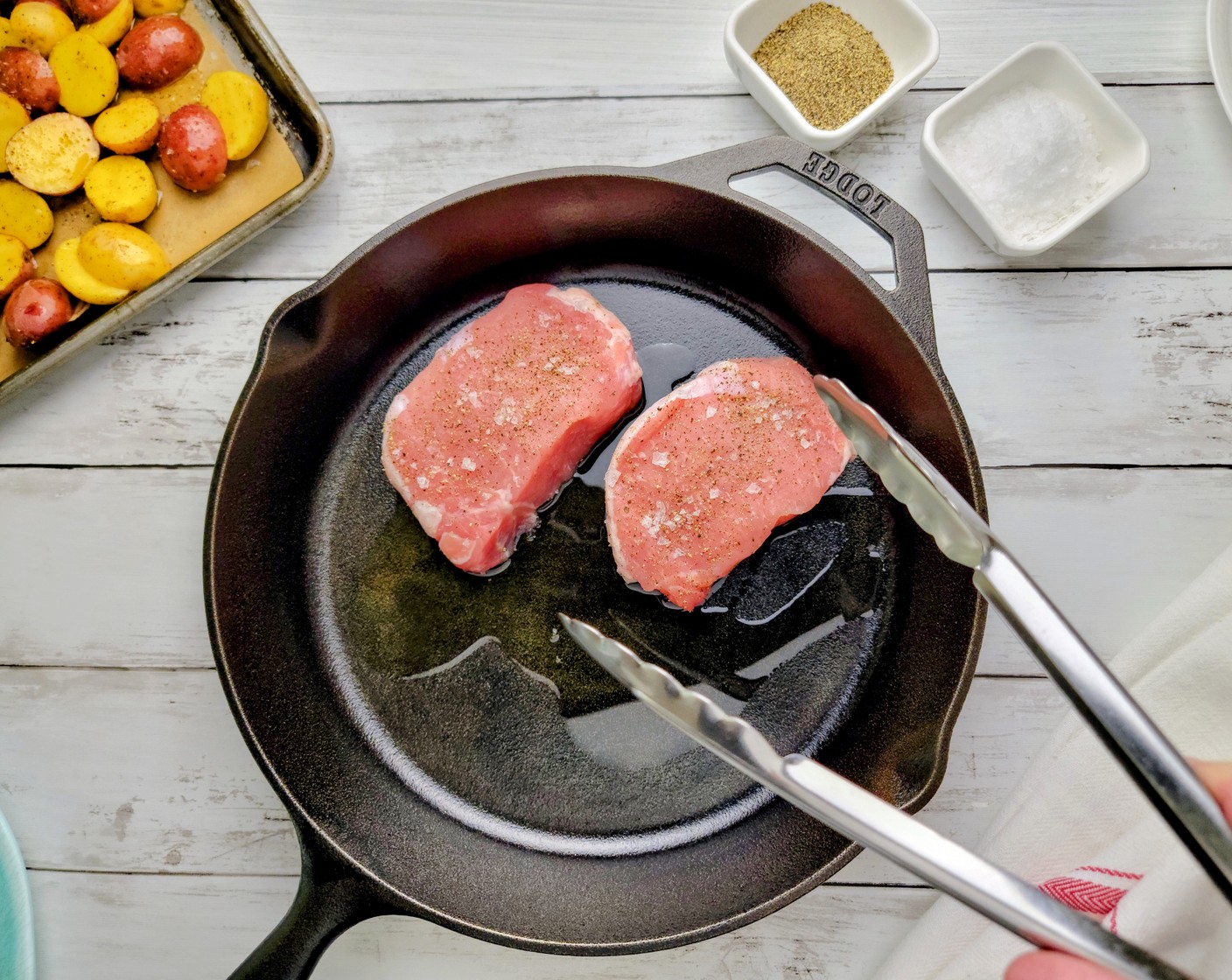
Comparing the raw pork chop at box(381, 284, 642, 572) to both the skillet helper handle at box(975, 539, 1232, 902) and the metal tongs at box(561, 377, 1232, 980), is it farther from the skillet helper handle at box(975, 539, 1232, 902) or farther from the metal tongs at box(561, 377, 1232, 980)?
the skillet helper handle at box(975, 539, 1232, 902)

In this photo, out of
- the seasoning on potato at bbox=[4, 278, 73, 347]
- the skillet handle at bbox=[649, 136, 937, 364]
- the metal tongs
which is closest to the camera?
the metal tongs

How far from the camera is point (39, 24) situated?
152 centimetres

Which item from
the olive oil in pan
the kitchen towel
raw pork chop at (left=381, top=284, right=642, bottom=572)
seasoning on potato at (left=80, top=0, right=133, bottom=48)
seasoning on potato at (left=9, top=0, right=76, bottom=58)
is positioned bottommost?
the kitchen towel

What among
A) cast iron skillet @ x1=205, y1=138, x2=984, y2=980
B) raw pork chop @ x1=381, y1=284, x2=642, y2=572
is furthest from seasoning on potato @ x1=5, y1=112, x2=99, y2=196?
raw pork chop @ x1=381, y1=284, x2=642, y2=572

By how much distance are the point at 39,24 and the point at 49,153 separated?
225 millimetres

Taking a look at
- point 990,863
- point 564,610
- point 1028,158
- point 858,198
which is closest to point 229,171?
point 564,610

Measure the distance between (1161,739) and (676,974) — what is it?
1017mm

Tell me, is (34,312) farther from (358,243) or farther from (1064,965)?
(1064,965)

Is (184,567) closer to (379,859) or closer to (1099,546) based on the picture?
(379,859)

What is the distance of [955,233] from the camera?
1575 millimetres

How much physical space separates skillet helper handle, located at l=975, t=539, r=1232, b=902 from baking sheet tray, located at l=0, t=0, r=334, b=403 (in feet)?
4.19

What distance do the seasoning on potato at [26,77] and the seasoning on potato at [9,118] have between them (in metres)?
0.02

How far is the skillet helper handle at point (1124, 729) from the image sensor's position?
84cm

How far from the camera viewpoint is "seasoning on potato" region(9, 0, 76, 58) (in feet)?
4.99
